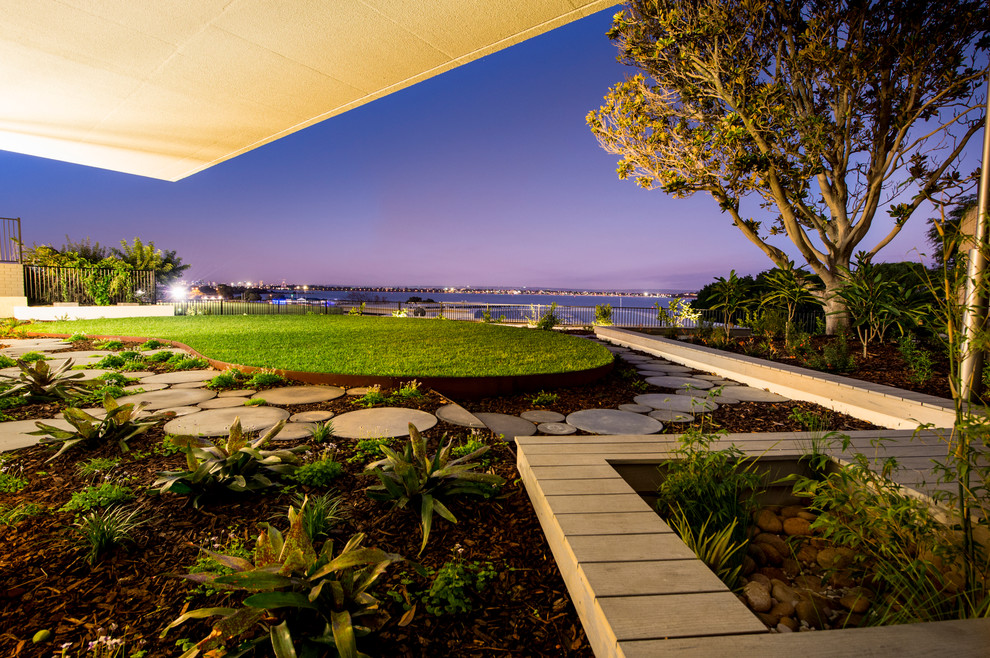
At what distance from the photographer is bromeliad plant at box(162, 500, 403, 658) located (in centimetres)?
101

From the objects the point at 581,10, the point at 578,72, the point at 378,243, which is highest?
the point at 578,72

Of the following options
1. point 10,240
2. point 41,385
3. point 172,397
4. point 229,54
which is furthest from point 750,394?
point 10,240

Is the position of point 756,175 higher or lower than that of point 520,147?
lower

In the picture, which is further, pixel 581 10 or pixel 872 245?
pixel 872 245

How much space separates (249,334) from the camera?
289 inches

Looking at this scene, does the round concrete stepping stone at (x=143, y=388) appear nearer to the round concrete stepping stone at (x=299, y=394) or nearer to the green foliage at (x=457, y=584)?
the round concrete stepping stone at (x=299, y=394)

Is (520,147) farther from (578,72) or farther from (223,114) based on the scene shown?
(223,114)

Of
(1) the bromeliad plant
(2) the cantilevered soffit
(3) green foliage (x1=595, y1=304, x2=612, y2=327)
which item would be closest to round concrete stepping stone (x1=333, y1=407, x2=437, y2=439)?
(1) the bromeliad plant

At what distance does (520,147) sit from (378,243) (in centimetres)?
2455

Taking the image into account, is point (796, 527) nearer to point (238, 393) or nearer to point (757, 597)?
point (757, 597)

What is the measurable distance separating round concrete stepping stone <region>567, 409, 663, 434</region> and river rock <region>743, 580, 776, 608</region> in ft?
4.88

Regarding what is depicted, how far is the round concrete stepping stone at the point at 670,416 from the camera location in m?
3.27

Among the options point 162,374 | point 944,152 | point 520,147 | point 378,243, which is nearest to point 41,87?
point 162,374

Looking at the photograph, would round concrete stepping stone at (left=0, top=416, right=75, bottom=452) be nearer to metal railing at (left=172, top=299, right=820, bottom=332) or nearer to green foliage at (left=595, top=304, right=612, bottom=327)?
metal railing at (left=172, top=299, right=820, bottom=332)
